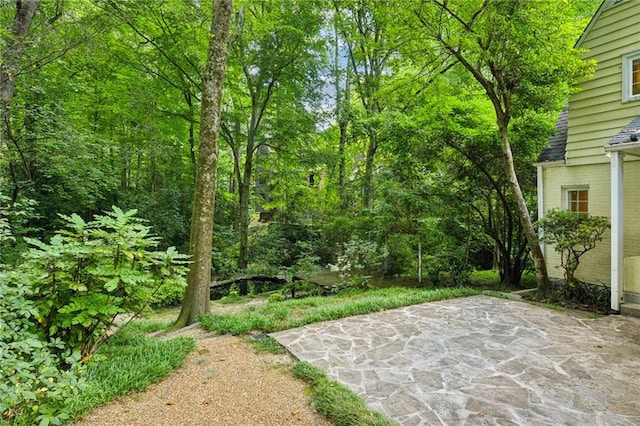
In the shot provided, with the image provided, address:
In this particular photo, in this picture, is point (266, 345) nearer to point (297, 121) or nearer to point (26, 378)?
point (26, 378)

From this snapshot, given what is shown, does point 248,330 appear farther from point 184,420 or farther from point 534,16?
point 534,16

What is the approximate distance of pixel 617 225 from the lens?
5520 mm

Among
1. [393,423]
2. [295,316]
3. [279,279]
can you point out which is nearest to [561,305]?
[295,316]

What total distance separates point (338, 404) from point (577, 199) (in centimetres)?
735

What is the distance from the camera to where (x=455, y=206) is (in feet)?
27.8

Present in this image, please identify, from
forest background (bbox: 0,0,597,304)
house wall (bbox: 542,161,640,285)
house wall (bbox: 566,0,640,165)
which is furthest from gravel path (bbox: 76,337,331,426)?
house wall (bbox: 566,0,640,165)

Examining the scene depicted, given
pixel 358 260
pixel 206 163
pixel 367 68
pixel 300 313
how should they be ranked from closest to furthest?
1. pixel 206 163
2. pixel 300 313
3. pixel 358 260
4. pixel 367 68

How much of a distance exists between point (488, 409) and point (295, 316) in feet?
10.8

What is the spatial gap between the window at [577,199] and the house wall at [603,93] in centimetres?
63

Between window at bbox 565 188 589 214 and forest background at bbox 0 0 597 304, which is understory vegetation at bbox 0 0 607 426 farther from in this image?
window at bbox 565 188 589 214

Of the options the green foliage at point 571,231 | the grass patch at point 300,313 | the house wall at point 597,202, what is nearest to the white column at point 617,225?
the green foliage at point 571,231

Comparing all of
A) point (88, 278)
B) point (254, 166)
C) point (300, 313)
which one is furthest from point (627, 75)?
point (254, 166)

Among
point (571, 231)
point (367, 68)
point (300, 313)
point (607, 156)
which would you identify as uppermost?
point (367, 68)

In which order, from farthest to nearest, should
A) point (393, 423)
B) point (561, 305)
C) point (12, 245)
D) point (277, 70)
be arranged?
point (277, 70) → point (12, 245) → point (561, 305) → point (393, 423)
